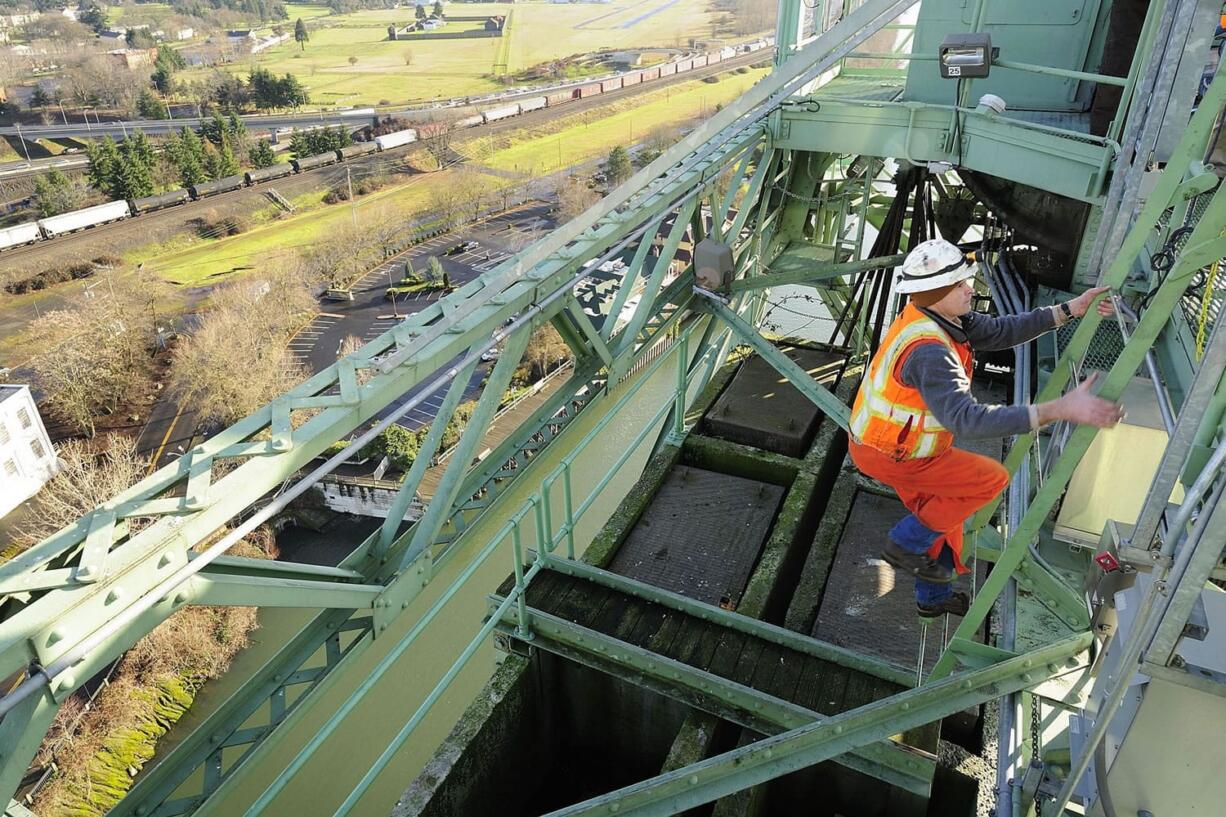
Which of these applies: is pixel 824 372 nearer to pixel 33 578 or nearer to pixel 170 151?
pixel 33 578

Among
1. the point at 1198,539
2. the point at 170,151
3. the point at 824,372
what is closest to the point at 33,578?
the point at 1198,539

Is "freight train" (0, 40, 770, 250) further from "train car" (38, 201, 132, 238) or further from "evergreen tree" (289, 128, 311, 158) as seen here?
"evergreen tree" (289, 128, 311, 158)

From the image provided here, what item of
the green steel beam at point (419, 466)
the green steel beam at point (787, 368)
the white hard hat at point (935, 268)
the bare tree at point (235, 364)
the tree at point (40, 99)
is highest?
the white hard hat at point (935, 268)

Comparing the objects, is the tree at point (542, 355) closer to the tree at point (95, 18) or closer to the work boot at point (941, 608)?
the work boot at point (941, 608)

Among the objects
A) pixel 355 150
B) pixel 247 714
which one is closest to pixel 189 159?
pixel 355 150

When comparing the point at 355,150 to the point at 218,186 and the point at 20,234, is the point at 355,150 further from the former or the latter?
the point at 20,234

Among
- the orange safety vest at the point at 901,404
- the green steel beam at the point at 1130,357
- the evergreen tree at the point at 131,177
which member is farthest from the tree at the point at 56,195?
the green steel beam at the point at 1130,357
